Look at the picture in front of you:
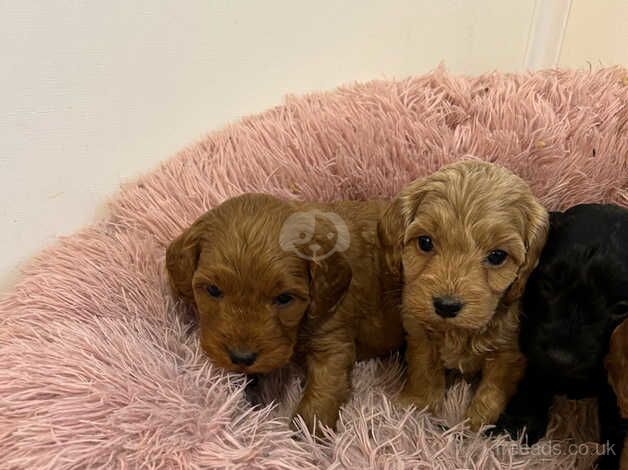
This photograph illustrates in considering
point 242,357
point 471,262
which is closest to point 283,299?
point 242,357

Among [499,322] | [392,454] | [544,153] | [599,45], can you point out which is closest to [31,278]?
[392,454]

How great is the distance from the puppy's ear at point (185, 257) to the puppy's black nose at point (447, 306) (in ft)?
1.71

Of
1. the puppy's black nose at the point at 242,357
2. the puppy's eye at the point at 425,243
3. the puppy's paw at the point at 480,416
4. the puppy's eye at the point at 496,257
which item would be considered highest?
the puppy's eye at the point at 425,243

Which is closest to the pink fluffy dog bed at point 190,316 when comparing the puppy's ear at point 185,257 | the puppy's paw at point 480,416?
the puppy's paw at point 480,416

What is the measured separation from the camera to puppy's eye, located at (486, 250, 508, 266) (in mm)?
1492

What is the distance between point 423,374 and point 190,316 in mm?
599

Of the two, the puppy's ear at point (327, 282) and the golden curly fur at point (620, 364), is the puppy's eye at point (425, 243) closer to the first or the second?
the puppy's ear at point (327, 282)

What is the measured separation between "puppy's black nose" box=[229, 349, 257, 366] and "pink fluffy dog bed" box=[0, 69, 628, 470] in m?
0.11

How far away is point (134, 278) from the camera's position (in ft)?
5.69

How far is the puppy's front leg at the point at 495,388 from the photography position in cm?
167

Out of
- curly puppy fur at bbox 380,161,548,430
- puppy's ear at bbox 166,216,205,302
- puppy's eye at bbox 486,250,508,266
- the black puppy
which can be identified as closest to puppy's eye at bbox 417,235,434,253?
curly puppy fur at bbox 380,161,548,430

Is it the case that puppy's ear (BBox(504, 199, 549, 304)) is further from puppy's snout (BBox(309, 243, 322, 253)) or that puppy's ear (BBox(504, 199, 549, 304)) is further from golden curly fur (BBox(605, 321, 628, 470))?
puppy's snout (BBox(309, 243, 322, 253))

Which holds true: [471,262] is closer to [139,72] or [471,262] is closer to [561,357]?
[561,357]

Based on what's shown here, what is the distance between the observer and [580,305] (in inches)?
57.3
